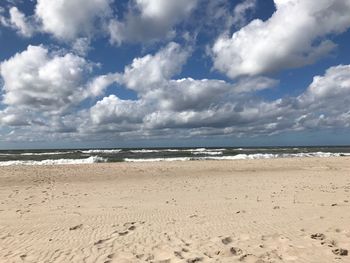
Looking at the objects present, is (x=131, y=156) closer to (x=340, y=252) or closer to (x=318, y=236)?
(x=318, y=236)

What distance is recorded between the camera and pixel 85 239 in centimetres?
722

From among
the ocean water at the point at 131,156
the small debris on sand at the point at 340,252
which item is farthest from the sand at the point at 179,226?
the ocean water at the point at 131,156

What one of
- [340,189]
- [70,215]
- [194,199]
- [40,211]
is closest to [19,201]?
[40,211]

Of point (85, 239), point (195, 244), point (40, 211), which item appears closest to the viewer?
point (195, 244)

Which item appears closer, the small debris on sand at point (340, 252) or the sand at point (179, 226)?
the small debris on sand at point (340, 252)

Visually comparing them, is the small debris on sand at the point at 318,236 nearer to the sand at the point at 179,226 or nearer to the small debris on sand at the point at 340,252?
the sand at the point at 179,226

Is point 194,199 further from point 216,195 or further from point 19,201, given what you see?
point 19,201

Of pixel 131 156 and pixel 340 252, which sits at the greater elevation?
pixel 131 156

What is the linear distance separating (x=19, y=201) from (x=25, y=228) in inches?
178

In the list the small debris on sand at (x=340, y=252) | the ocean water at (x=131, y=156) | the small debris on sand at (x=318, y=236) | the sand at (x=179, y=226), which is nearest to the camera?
the small debris on sand at (x=340, y=252)

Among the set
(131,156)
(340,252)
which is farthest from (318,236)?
(131,156)

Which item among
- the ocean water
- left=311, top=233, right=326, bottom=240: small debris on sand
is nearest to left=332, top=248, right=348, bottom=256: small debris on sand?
left=311, top=233, right=326, bottom=240: small debris on sand

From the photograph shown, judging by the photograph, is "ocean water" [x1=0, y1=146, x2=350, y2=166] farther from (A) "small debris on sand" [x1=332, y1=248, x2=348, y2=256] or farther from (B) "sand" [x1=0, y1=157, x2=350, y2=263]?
(A) "small debris on sand" [x1=332, y1=248, x2=348, y2=256]

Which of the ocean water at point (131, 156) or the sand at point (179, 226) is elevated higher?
the ocean water at point (131, 156)
